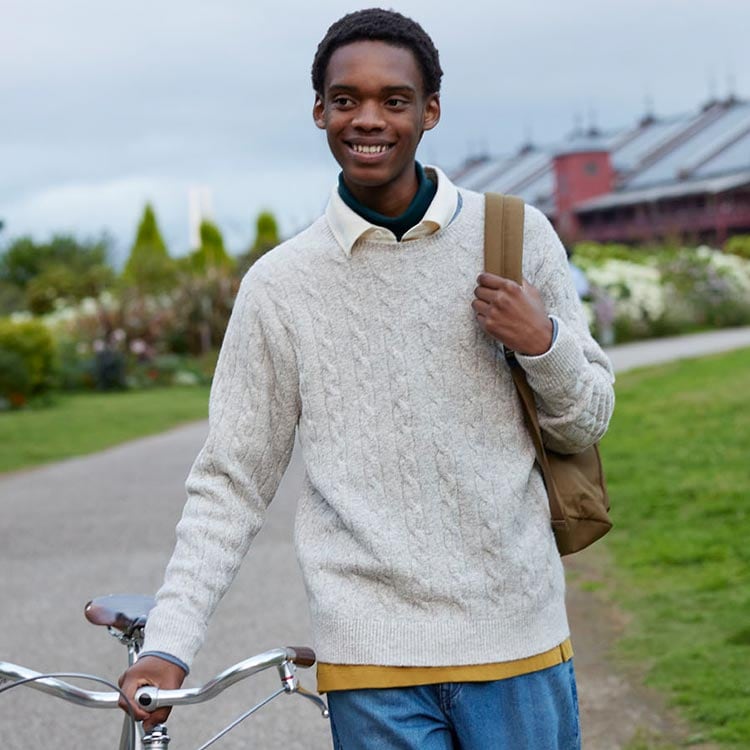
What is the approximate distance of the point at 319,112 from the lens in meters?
2.75

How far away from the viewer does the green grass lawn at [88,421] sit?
52.2 ft

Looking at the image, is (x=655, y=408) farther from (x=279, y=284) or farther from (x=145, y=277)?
(x=145, y=277)

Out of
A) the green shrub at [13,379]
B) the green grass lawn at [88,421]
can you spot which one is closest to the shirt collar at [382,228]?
the green grass lawn at [88,421]

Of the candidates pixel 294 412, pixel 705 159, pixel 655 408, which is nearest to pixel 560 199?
pixel 705 159

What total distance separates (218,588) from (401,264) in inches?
24.6

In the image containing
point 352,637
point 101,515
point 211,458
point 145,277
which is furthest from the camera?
point 145,277

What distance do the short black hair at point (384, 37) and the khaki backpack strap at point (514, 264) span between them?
254 millimetres

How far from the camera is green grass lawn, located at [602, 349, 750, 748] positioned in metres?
5.73

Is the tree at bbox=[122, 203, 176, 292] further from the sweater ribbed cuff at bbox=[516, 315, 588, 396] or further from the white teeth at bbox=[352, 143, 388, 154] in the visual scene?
the sweater ribbed cuff at bbox=[516, 315, 588, 396]

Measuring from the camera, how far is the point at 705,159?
6184 cm

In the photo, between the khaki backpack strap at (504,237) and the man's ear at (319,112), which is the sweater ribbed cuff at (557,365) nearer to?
the khaki backpack strap at (504,237)

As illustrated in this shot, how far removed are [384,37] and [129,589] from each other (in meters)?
5.91

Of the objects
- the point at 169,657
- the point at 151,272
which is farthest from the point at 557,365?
the point at 151,272

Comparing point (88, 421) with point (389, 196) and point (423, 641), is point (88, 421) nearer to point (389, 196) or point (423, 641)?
point (389, 196)
